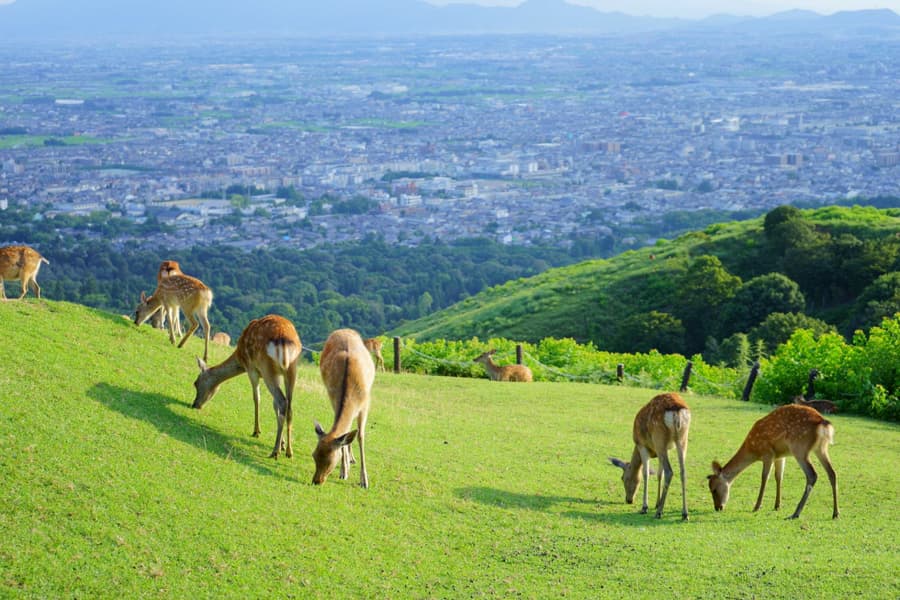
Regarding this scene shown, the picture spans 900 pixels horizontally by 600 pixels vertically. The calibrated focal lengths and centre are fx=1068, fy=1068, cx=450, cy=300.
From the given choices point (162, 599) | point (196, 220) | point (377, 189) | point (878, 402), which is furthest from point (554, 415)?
point (377, 189)

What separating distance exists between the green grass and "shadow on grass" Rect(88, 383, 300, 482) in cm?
4

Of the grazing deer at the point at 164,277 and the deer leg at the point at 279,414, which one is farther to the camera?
the grazing deer at the point at 164,277

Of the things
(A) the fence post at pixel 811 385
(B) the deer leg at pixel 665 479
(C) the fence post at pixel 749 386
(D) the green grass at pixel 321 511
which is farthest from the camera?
(C) the fence post at pixel 749 386

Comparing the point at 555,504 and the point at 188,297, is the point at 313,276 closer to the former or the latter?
the point at 188,297

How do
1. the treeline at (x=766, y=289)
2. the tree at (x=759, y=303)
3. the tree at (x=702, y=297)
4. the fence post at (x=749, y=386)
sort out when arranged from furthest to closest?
the tree at (x=702, y=297) → the tree at (x=759, y=303) → the treeline at (x=766, y=289) → the fence post at (x=749, y=386)

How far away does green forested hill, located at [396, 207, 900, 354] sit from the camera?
38.1m

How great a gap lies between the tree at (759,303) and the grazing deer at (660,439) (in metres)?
24.8

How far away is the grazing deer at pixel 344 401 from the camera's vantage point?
1273cm

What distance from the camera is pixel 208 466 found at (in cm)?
1248

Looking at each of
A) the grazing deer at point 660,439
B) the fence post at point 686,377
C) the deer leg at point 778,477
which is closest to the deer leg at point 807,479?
the deer leg at point 778,477

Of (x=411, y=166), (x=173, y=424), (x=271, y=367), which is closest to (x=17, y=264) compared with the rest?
(x=173, y=424)

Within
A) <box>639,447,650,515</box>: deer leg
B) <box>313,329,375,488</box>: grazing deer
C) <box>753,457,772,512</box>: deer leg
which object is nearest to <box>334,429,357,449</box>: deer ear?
<box>313,329,375,488</box>: grazing deer

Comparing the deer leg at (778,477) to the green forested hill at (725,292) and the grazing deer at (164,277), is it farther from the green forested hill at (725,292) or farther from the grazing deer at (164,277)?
the green forested hill at (725,292)

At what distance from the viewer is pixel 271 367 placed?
13.9 meters
